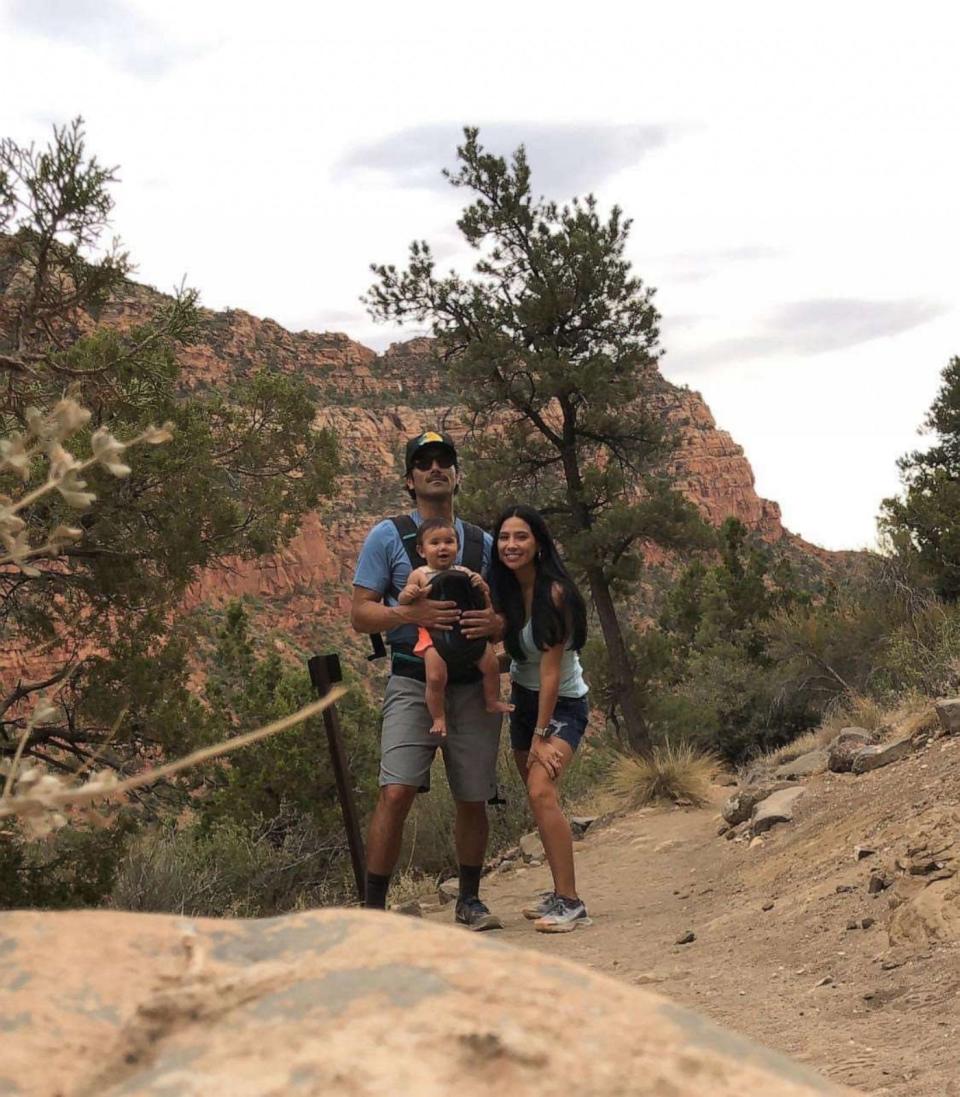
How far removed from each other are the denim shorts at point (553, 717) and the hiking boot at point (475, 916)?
0.79m

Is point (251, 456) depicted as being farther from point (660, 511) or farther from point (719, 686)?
point (719, 686)

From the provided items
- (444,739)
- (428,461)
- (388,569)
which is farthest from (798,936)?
(428,461)

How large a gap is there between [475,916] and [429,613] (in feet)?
5.47

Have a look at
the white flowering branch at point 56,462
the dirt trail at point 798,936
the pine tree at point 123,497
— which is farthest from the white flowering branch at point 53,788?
the pine tree at point 123,497

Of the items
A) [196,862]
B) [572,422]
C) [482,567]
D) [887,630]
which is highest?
[572,422]

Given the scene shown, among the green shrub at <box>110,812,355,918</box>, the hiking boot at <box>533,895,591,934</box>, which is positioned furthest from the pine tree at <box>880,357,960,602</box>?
the hiking boot at <box>533,895,591,934</box>

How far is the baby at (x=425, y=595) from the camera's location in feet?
15.4

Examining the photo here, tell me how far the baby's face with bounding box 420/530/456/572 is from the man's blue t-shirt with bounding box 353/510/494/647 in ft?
0.45

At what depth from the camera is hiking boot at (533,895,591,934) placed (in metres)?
5.36

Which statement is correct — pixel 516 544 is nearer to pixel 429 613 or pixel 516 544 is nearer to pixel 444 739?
pixel 429 613

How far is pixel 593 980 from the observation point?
114cm

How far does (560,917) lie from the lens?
5383mm

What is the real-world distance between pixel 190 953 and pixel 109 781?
0.19m

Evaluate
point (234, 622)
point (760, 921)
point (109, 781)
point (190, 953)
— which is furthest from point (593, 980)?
point (234, 622)
